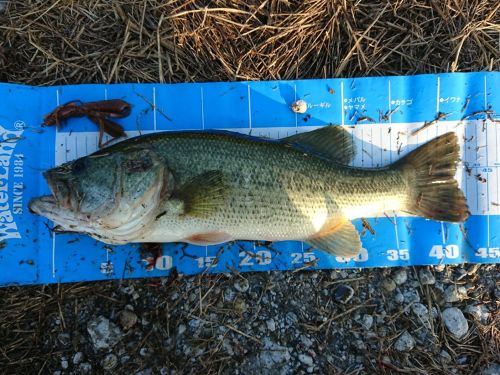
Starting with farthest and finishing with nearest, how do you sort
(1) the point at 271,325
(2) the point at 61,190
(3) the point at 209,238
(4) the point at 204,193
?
(1) the point at 271,325
(3) the point at 209,238
(4) the point at 204,193
(2) the point at 61,190

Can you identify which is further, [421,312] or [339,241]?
[421,312]

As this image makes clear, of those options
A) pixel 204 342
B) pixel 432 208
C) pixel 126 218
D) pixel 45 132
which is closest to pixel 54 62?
pixel 45 132

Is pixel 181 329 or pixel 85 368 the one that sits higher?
pixel 181 329

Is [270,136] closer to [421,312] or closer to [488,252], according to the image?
[421,312]

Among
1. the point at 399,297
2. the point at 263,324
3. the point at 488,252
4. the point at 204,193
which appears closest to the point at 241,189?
the point at 204,193

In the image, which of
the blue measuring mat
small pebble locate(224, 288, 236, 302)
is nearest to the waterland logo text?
the blue measuring mat

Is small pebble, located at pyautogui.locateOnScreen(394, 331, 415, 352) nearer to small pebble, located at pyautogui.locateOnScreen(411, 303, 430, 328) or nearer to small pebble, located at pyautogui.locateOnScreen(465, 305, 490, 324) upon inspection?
small pebble, located at pyautogui.locateOnScreen(411, 303, 430, 328)

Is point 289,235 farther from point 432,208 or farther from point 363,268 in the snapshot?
point 432,208
